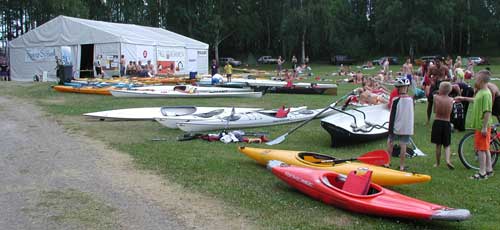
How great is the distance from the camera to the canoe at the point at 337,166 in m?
5.77

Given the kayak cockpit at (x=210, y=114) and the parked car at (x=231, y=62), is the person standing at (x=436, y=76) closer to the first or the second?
the kayak cockpit at (x=210, y=114)

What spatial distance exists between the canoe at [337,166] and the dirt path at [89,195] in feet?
4.98

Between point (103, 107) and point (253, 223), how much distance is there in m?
11.1

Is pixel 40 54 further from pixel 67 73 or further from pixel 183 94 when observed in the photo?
pixel 183 94

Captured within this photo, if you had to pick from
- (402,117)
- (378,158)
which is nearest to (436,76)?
(402,117)

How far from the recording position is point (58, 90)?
20.5 m

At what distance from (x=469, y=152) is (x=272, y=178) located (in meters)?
3.33

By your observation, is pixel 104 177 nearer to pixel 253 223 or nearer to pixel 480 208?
pixel 253 223

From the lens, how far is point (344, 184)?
220 inches

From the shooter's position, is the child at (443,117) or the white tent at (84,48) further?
the white tent at (84,48)

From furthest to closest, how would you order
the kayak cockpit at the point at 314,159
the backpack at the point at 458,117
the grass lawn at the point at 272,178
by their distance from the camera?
the backpack at the point at 458,117 < the kayak cockpit at the point at 314,159 < the grass lawn at the point at 272,178

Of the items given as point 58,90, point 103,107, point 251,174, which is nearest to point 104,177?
point 251,174

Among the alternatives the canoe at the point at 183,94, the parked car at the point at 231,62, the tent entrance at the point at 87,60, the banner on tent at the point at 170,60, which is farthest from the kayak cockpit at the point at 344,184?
the parked car at the point at 231,62

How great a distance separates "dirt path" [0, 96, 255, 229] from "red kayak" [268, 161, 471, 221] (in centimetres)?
98
